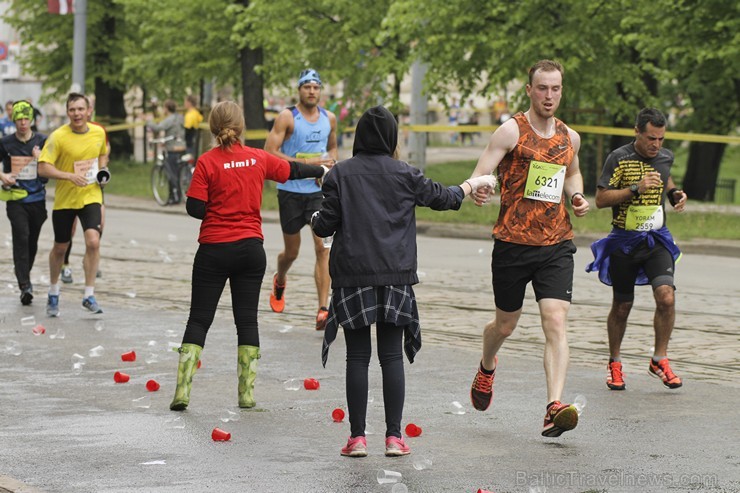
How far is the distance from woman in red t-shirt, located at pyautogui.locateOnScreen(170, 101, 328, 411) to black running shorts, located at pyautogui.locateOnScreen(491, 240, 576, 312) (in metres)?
1.36

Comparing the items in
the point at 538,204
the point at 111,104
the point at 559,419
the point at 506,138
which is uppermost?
the point at 506,138

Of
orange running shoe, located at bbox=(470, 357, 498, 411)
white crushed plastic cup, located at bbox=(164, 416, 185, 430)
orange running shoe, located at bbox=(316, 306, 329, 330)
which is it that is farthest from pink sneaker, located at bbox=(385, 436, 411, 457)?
orange running shoe, located at bbox=(316, 306, 329, 330)

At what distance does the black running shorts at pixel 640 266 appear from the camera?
9.45 meters

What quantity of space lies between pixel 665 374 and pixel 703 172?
25632 millimetres

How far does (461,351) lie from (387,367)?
3667 millimetres

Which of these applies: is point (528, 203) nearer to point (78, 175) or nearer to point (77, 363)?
point (77, 363)

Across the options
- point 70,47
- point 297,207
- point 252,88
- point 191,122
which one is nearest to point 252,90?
point 252,88

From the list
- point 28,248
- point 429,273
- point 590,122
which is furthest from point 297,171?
point 590,122

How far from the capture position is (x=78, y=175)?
12.5 m

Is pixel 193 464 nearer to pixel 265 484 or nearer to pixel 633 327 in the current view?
pixel 265 484

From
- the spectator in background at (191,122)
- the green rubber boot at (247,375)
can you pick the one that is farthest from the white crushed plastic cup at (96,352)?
the spectator in background at (191,122)

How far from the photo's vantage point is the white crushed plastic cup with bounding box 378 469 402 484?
21.7 ft

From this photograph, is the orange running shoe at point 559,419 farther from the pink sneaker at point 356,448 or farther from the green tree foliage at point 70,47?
the green tree foliage at point 70,47

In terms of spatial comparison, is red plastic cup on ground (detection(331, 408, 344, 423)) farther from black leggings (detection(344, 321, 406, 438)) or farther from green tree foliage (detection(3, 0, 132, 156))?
green tree foliage (detection(3, 0, 132, 156))
